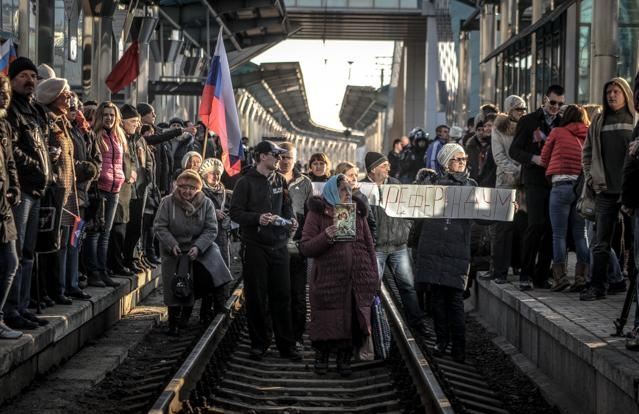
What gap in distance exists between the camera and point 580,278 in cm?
1354

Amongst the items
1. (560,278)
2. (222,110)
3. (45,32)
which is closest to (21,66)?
(222,110)

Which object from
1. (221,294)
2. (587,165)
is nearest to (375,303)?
(587,165)

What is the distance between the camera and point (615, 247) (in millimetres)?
14023

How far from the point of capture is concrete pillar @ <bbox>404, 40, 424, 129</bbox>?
70.0 meters

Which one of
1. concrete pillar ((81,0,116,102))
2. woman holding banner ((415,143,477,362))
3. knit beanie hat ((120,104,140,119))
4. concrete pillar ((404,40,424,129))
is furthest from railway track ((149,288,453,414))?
concrete pillar ((404,40,424,129))

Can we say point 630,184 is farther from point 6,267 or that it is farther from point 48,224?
point 48,224

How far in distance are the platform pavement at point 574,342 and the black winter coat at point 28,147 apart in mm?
3997

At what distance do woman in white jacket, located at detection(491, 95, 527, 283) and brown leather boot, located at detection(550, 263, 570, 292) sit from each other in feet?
4.01

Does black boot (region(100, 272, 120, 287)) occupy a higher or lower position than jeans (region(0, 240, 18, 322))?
lower

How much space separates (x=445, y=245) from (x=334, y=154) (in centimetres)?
14909

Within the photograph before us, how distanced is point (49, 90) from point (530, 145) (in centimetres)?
523

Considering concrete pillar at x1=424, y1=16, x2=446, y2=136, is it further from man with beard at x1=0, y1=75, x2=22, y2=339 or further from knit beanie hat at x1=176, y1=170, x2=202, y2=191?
man with beard at x1=0, y1=75, x2=22, y2=339

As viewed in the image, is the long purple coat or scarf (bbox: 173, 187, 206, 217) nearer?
the long purple coat

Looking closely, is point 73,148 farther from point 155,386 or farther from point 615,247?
point 615,247
